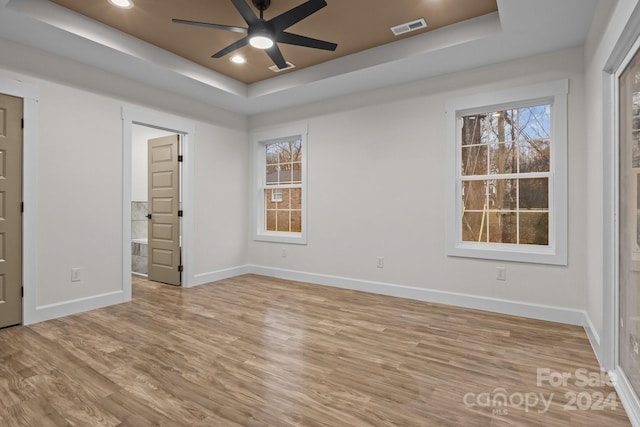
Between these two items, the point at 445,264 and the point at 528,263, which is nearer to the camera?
the point at 528,263

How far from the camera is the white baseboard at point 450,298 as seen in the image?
3279mm

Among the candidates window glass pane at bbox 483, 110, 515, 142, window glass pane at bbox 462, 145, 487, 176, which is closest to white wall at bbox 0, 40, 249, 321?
window glass pane at bbox 462, 145, 487, 176

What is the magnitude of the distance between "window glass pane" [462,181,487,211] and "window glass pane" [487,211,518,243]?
0.17 metres

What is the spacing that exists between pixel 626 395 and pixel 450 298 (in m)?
1.97

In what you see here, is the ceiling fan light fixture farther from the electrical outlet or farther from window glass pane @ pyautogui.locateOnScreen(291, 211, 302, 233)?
the electrical outlet

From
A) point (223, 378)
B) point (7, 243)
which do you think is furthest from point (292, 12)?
point (7, 243)

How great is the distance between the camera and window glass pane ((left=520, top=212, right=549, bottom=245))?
3.49 metres

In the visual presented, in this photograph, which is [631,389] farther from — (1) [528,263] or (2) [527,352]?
(1) [528,263]

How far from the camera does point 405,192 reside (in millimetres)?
4195

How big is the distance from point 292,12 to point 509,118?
255 centimetres

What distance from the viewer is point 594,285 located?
2766mm

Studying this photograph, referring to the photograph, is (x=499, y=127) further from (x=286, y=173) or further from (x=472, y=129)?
(x=286, y=173)

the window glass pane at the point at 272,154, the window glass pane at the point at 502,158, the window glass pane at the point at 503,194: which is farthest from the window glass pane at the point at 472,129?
the window glass pane at the point at 272,154

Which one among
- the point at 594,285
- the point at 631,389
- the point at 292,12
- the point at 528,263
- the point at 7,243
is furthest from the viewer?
the point at 528,263
